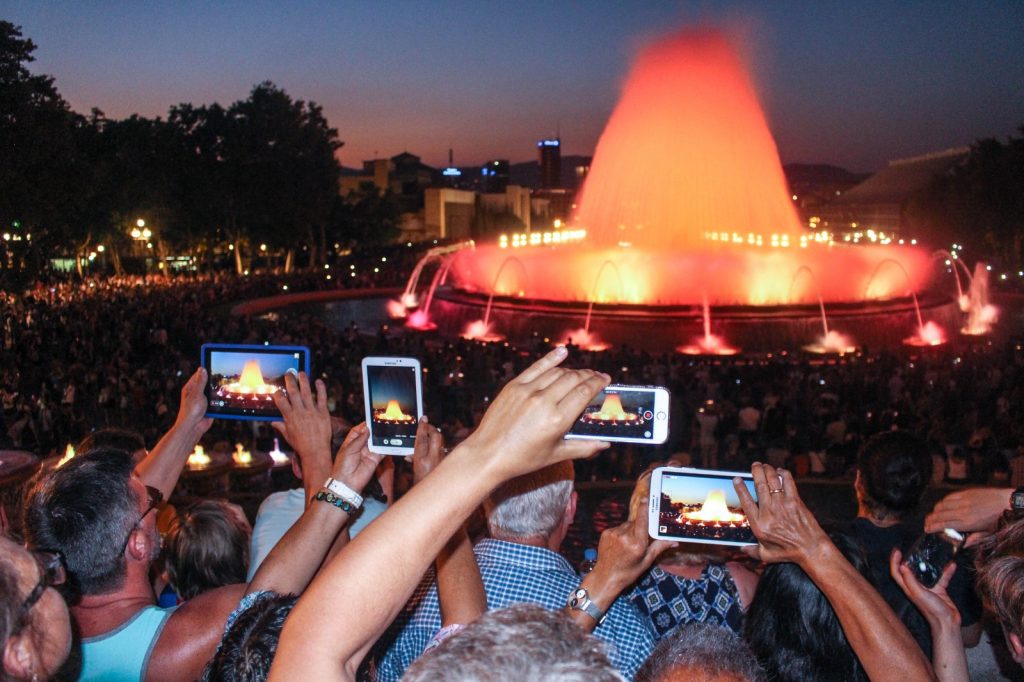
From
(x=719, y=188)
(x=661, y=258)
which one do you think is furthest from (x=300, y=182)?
(x=661, y=258)

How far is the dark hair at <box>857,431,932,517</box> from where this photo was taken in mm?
4191

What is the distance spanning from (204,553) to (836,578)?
Answer: 266 centimetres

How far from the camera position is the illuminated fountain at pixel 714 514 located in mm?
3156

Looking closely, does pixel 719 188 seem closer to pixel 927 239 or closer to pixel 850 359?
pixel 850 359

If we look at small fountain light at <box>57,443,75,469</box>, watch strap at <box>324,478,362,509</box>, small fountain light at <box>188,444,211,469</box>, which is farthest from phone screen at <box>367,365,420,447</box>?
small fountain light at <box>188,444,211,469</box>

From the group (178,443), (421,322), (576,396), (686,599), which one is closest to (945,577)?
(686,599)

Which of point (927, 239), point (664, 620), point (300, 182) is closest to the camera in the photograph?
point (664, 620)

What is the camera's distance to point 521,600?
3018mm

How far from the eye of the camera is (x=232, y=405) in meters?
4.03

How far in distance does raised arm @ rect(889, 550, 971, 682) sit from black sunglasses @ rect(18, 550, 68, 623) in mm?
2668

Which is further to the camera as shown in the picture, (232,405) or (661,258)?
(661,258)

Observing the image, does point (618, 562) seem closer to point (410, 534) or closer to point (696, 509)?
point (696, 509)

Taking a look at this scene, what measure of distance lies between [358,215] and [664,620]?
75.9m

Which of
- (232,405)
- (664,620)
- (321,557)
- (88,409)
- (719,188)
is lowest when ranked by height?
(88,409)
